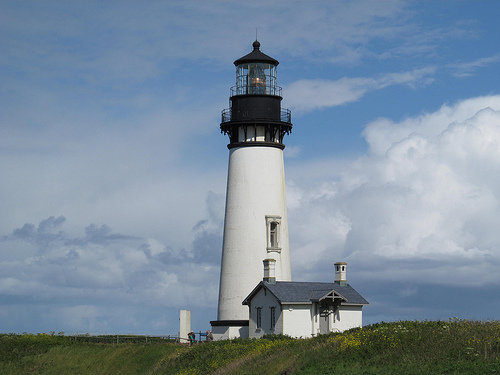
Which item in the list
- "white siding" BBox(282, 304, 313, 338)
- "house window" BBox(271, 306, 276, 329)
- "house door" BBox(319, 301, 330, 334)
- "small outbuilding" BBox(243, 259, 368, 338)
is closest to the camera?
"white siding" BBox(282, 304, 313, 338)

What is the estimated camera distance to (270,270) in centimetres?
4406

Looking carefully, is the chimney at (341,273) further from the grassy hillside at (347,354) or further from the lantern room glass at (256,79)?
the lantern room glass at (256,79)

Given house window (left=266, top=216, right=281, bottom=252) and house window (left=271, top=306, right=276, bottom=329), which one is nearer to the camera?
house window (left=271, top=306, right=276, bottom=329)

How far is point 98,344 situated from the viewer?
52344mm

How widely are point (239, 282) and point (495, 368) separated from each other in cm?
2293

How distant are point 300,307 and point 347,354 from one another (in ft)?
44.2

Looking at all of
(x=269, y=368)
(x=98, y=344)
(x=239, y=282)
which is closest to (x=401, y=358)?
(x=269, y=368)

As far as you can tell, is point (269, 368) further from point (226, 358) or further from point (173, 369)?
point (173, 369)

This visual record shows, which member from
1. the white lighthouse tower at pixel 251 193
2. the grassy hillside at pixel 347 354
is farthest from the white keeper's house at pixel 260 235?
the grassy hillside at pixel 347 354

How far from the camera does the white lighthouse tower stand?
45688mm

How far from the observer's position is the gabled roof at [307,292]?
42.7m

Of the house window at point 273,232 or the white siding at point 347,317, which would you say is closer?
the white siding at point 347,317

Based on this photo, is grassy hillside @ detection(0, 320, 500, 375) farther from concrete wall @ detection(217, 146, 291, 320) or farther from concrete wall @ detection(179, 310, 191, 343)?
concrete wall @ detection(217, 146, 291, 320)

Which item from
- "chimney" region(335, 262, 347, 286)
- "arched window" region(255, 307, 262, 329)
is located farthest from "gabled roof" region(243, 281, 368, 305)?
"arched window" region(255, 307, 262, 329)
